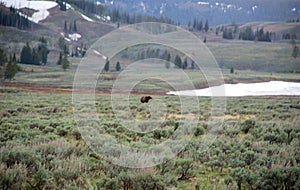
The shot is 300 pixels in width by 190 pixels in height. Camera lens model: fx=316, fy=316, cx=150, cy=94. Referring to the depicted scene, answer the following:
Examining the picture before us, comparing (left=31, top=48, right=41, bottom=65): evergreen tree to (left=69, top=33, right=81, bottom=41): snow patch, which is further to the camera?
(left=69, top=33, right=81, bottom=41): snow patch

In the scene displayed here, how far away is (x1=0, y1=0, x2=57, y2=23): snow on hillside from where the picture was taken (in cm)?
14050

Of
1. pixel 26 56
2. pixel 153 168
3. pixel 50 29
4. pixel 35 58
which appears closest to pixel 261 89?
pixel 153 168

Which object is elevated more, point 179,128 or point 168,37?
point 168,37

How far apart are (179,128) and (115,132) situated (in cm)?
252

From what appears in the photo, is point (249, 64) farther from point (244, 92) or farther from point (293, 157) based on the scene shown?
point (293, 157)

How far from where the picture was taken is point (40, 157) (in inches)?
268

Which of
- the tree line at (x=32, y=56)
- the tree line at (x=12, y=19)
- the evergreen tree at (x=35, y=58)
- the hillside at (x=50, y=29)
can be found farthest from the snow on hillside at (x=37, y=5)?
the evergreen tree at (x=35, y=58)

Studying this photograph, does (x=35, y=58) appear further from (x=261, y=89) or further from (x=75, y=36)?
(x=261, y=89)

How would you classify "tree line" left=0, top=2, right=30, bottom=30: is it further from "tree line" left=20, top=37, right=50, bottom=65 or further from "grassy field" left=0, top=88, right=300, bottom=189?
"grassy field" left=0, top=88, right=300, bottom=189

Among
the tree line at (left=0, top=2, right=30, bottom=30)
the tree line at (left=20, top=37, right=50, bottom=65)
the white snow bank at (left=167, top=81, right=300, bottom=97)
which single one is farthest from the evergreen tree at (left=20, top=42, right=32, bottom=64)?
the white snow bank at (left=167, top=81, right=300, bottom=97)

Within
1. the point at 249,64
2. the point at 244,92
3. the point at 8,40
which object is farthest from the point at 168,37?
the point at 244,92

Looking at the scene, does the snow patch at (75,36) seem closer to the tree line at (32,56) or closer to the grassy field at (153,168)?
the tree line at (32,56)

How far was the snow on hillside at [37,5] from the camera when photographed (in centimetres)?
14050

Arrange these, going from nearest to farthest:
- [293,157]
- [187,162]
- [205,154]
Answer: [187,162] < [293,157] < [205,154]
